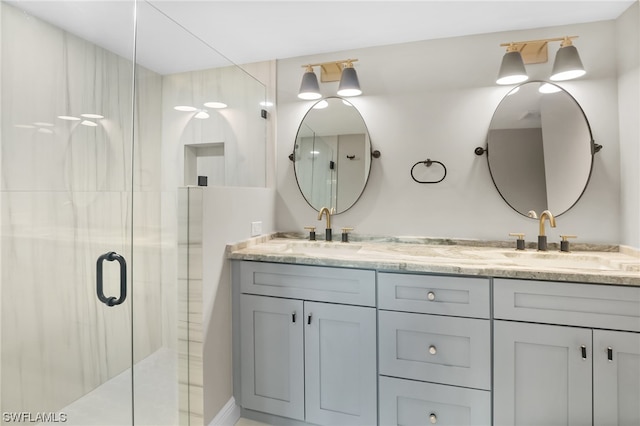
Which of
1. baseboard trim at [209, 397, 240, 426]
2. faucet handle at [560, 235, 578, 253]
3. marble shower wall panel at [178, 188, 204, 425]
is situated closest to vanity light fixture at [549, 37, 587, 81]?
faucet handle at [560, 235, 578, 253]

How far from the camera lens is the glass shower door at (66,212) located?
1.12 metres

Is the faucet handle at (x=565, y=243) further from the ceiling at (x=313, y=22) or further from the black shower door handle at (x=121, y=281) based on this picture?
the black shower door handle at (x=121, y=281)

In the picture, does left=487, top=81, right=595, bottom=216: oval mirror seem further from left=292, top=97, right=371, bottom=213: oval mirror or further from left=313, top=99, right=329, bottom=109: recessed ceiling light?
left=313, top=99, right=329, bottom=109: recessed ceiling light

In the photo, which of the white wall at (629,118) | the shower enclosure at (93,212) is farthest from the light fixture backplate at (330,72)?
the white wall at (629,118)

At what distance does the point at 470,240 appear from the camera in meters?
2.09

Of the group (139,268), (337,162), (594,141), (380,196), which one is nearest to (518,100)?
(594,141)

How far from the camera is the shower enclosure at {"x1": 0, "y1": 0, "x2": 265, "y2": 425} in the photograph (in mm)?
1130

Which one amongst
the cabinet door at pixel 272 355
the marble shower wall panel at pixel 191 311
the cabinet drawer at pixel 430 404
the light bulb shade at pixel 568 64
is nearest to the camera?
the cabinet drawer at pixel 430 404

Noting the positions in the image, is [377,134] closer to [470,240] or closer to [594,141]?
[470,240]

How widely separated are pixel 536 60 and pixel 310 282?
1.91 meters

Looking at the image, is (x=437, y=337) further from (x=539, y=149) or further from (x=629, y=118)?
(x=629, y=118)

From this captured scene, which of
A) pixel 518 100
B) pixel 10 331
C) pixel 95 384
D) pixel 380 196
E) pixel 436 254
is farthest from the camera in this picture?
pixel 380 196

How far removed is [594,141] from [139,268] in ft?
8.30

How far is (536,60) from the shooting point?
1985 mm
